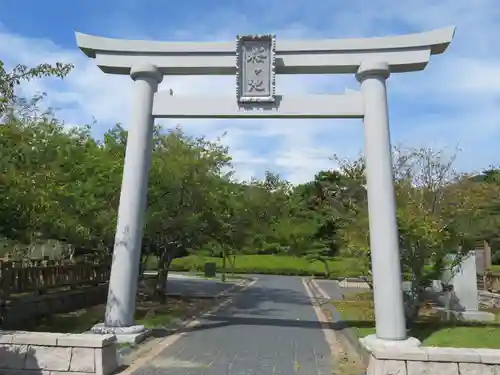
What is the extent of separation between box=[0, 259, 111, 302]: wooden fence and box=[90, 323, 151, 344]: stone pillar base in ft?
11.8

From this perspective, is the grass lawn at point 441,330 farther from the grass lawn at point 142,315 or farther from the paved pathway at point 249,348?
the grass lawn at point 142,315

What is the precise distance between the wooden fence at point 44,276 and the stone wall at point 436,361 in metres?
8.72

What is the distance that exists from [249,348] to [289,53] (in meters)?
5.41

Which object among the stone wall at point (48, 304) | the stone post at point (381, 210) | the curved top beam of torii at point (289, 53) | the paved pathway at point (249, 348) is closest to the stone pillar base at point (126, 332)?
the paved pathway at point (249, 348)

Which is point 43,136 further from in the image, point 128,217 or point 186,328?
point 186,328

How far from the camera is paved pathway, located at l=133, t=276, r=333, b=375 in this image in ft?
24.0

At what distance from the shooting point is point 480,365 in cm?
580

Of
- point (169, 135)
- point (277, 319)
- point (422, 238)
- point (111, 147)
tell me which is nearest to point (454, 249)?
point (422, 238)

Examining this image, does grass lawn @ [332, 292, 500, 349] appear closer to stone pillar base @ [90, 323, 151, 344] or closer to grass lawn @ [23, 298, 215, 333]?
stone pillar base @ [90, 323, 151, 344]

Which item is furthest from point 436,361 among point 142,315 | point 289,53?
point 142,315

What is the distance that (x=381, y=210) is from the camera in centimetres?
844

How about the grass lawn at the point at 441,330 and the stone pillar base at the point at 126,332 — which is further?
the grass lawn at the point at 441,330

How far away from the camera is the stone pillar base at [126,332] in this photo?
28.1 feet

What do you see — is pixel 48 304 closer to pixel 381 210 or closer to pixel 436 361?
pixel 381 210
